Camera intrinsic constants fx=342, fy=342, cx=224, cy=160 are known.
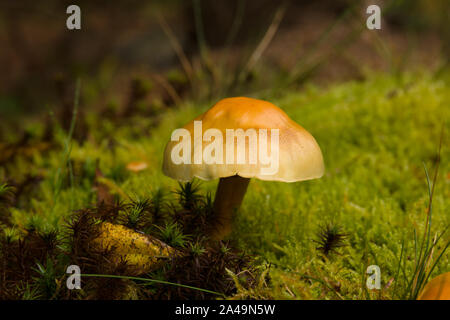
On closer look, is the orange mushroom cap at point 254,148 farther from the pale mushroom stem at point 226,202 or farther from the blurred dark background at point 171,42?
the blurred dark background at point 171,42

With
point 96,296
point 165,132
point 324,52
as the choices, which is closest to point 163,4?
point 324,52

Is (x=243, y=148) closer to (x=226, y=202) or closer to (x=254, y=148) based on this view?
(x=254, y=148)

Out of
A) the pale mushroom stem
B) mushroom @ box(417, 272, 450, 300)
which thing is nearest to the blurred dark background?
the pale mushroom stem

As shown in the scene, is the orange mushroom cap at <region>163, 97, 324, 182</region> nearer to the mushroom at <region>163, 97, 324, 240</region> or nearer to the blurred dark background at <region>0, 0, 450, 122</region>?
the mushroom at <region>163, 97, 324, 240</region>

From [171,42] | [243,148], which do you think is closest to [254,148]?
[243,148]

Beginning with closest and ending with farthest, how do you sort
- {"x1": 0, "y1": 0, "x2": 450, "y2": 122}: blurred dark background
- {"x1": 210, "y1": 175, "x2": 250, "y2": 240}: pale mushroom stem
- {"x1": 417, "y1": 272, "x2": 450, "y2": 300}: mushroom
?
{"x1": 417, "y1": 272, "x2": 450, "y2": 300}: mushroom, {"x1": 210, "y1": 175, "x2": 250, "y2": 240}: pale mushroom stem, {"x1": 0, "y1": 0, "x2": 450, "y2": 122}: blurred dark background

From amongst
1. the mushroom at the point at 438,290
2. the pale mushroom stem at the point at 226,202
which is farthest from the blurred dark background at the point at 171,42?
the mushroom at the point at 438,290
